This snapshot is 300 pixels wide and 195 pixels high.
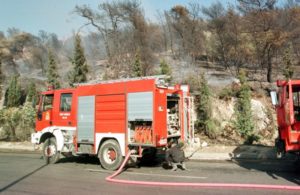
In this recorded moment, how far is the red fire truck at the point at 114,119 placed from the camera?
1310cm

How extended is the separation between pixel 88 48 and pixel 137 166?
2766cm

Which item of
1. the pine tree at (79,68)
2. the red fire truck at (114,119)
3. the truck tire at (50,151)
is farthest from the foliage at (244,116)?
the pine tree at (79,68)

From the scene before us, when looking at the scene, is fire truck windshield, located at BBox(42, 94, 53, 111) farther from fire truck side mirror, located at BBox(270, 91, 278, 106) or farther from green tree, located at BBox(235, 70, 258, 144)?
green tree, located at BBox(235, 70, 258, 144)

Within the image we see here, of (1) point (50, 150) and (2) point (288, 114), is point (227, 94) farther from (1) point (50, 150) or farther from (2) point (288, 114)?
(2) point (288, 114)

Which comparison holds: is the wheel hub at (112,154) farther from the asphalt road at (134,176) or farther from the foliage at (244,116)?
the foliage at (244,116)

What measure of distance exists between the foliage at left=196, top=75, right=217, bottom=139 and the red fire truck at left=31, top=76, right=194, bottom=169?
7783 mm

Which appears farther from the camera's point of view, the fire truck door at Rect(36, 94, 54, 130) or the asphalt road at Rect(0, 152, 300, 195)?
the fire truck door at Rect(36, 94, 54, 130)

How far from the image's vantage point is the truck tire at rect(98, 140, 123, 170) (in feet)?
44.3

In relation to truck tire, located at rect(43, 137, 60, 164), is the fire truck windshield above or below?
above

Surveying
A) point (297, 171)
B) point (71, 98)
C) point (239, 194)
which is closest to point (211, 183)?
point (239, 194)

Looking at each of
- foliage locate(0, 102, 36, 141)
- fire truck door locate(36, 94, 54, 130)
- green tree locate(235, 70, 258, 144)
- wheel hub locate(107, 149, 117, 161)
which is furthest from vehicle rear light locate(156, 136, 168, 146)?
foliage locate(0, 102, 36, 141)

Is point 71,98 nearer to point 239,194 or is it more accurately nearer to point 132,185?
point 132,185

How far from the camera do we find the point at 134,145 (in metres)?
13.3

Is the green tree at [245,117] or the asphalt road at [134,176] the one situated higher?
the green tree at [245,117]
